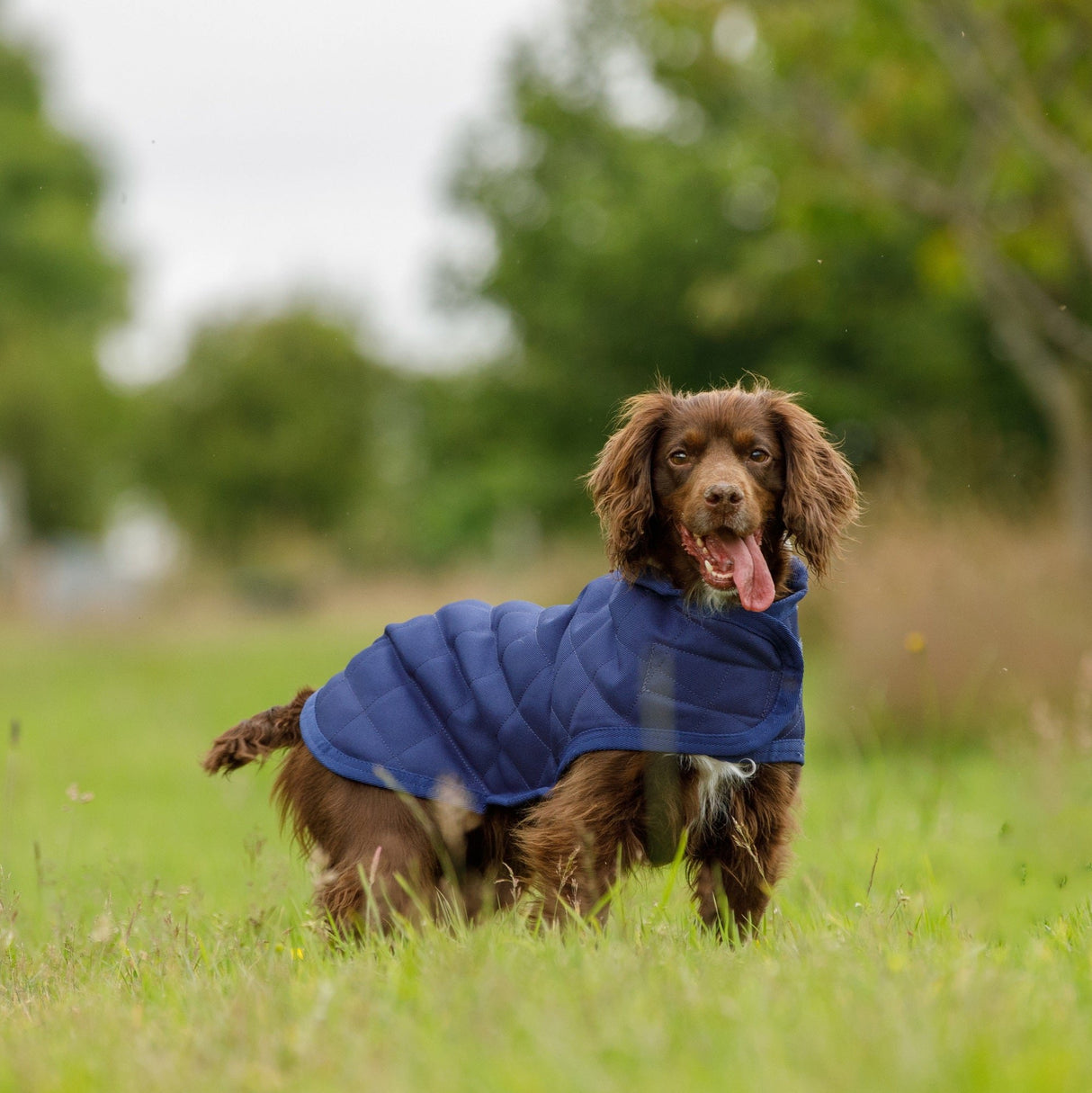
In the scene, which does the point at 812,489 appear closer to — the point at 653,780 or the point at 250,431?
the point at 653,780

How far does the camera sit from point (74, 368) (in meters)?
36.2

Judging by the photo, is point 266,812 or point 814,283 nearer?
point 266,812

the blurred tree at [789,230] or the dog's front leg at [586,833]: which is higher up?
the blurred tree at [789,230]

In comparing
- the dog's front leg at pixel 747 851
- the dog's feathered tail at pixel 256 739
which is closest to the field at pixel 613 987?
the dog's front leg at pixel 747 851

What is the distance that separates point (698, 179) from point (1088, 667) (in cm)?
2351

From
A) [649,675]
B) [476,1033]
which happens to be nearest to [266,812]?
[649,675]

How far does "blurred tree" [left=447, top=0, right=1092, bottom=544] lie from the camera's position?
42.5 feet

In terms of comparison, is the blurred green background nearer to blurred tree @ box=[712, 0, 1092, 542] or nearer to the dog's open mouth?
blurred tree @ box=[712, 0, 1092, 542]

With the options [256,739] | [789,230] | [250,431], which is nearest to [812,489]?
[256,739]

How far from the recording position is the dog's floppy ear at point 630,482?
3.89 m

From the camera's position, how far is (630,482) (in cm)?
399

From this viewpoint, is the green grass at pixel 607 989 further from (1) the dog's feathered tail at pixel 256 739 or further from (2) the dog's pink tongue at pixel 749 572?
(2) the dog's pink tongue at pixel 749 572

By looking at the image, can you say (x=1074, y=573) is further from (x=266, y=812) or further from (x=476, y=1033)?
(x=476, y=1033)

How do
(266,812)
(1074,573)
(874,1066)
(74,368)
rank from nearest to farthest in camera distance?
(874,1066), (266,812), (1074,573), (74,368)
